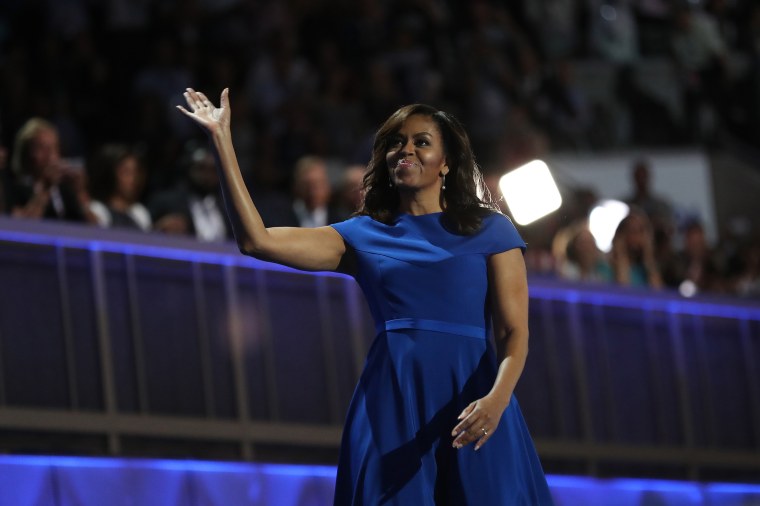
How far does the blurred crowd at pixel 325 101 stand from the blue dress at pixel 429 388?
2.88 m

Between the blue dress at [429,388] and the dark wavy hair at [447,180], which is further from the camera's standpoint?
the dark wavy hair at [447,180]

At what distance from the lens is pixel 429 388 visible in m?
3.33

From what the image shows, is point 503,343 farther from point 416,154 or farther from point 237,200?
point 237,200

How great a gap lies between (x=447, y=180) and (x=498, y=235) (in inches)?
8.1

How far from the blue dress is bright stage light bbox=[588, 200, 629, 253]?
536cm

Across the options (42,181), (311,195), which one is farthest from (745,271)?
(42,181)

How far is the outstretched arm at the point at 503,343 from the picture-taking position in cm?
319

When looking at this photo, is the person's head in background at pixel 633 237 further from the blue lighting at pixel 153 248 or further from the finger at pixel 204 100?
the finger at pixel 204 100

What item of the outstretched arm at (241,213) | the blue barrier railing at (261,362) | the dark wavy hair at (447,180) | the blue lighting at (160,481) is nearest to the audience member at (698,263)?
the blue barrier railing at (261,362)

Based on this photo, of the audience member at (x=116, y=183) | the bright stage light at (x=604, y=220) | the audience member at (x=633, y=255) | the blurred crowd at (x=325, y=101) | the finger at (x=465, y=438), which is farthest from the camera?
the bright stage light at (x=604, y=220)

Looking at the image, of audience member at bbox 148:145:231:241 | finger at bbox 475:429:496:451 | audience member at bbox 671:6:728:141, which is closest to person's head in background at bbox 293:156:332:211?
audience member at bbox 148:145:231:241

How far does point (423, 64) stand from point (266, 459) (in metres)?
4.93

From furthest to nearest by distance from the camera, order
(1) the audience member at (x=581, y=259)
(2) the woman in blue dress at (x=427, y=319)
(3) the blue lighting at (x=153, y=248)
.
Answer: (1) the audience member at (x=581, y=259), (3) the blue lighting at (x=153, y=248), (2) the woman in blue dress at (x=427, y=319)

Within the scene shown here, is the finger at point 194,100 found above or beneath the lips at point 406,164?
above
